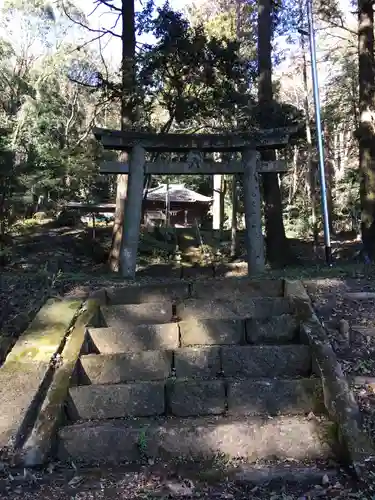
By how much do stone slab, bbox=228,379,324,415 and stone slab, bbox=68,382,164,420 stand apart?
1.99ft

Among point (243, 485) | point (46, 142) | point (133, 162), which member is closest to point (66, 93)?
point (46, 142)

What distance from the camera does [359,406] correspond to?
3.51m

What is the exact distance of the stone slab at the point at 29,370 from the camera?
3.42 m

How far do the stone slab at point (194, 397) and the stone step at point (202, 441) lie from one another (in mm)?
291

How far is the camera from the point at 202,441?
3416 mm

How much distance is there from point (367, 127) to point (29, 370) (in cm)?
820

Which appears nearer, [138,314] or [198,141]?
[138,314]

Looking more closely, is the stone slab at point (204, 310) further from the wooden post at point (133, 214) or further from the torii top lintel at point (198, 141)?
the torii top lintel at point (198, 141)

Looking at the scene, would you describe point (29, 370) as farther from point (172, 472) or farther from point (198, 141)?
point (198, 141)

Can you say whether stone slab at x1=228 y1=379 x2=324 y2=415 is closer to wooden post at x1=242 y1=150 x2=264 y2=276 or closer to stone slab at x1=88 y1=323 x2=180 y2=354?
stone slab at x1=88 y1=323 x2=180 y2=354

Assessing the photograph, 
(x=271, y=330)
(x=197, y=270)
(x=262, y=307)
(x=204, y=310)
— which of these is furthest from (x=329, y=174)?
(x=271, y=330)

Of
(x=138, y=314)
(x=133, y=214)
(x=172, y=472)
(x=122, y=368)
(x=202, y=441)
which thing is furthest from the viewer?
(x=133, y=214)

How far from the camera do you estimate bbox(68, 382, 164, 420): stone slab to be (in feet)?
12.4

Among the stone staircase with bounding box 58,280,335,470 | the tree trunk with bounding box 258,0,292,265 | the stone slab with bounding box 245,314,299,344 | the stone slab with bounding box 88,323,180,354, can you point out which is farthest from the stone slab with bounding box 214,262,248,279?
the stone slab with bounding box 88,323,180,354
